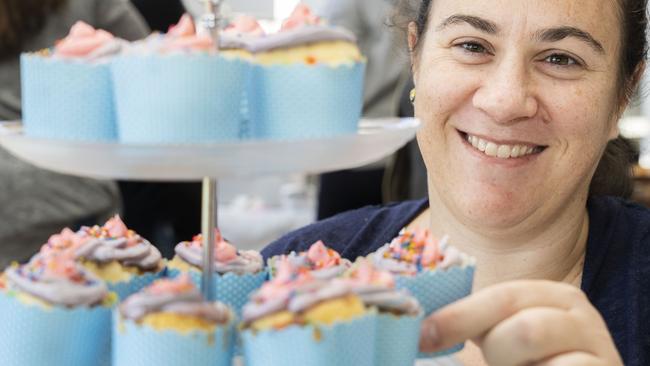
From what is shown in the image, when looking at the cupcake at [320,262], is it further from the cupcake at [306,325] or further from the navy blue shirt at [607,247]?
the navy blue shirt at [607,247]

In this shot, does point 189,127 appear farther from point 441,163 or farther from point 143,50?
point 441,163

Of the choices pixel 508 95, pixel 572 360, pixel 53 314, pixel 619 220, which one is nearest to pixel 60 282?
pixel 53 314

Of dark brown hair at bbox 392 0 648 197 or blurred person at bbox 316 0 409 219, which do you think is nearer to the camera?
dark brown hair at bbox 392 0 648 197

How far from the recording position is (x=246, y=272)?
1.29 metres

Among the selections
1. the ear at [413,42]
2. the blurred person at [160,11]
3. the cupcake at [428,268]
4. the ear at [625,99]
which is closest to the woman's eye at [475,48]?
the ear at [413,42]

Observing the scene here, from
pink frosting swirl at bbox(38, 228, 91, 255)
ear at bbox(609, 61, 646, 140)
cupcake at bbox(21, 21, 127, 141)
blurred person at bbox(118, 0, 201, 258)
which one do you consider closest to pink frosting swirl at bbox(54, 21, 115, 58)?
cupcake at bbox(21, 21, 127, 141)

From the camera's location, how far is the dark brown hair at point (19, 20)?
2.56 m

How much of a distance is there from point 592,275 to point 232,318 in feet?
3.30

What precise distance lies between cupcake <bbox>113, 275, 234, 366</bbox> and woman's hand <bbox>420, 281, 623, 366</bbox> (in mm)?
253

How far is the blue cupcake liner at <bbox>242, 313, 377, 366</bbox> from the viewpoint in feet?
3.34

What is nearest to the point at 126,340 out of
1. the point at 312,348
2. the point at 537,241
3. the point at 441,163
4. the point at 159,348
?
the point at 159,348

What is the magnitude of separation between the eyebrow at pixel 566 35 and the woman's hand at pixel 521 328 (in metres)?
0.68

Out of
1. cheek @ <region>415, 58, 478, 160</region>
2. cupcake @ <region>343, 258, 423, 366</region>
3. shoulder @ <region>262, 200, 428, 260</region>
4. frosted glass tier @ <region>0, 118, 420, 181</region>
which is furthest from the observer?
shoulder @ <region>262, 200, 428, 260</region>

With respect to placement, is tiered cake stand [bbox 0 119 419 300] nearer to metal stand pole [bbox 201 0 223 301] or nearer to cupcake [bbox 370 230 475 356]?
metal stand pole [bbox 201 0 223 301]
